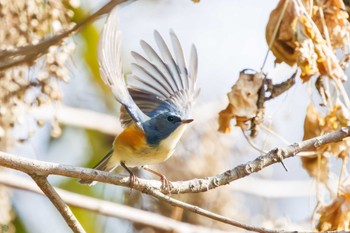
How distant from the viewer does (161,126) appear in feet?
9.96

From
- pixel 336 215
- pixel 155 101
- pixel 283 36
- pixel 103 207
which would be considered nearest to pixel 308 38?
pixel 283 36

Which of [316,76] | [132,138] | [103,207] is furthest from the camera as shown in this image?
[103,207]

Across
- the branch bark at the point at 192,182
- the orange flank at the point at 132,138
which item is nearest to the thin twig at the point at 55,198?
the branch bark at the point at 192,182

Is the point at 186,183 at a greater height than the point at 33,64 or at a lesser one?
lesser

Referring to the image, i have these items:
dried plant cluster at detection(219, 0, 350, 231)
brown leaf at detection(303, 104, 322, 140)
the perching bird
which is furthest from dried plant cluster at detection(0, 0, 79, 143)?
brown leaf at detection(303, 104, 322, 140)

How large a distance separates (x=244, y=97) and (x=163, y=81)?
45 centimetres

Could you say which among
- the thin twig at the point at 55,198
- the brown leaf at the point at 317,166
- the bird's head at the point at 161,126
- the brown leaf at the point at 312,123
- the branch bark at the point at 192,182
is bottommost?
the thin twig at the point at 55,198

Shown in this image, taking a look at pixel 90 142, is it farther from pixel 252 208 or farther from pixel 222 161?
pixel 252 208

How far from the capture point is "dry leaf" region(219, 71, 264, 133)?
270 centimetres

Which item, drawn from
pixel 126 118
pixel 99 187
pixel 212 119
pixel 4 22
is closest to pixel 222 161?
pixel 212 119

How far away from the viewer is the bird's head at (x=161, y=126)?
2.99 metres

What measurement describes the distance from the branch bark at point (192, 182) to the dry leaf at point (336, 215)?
420 millimetres

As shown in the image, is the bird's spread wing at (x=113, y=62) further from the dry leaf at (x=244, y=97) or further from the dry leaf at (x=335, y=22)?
the dry leaf at (x=335, y=22)

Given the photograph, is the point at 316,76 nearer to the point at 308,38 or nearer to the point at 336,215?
the point at 308,38
